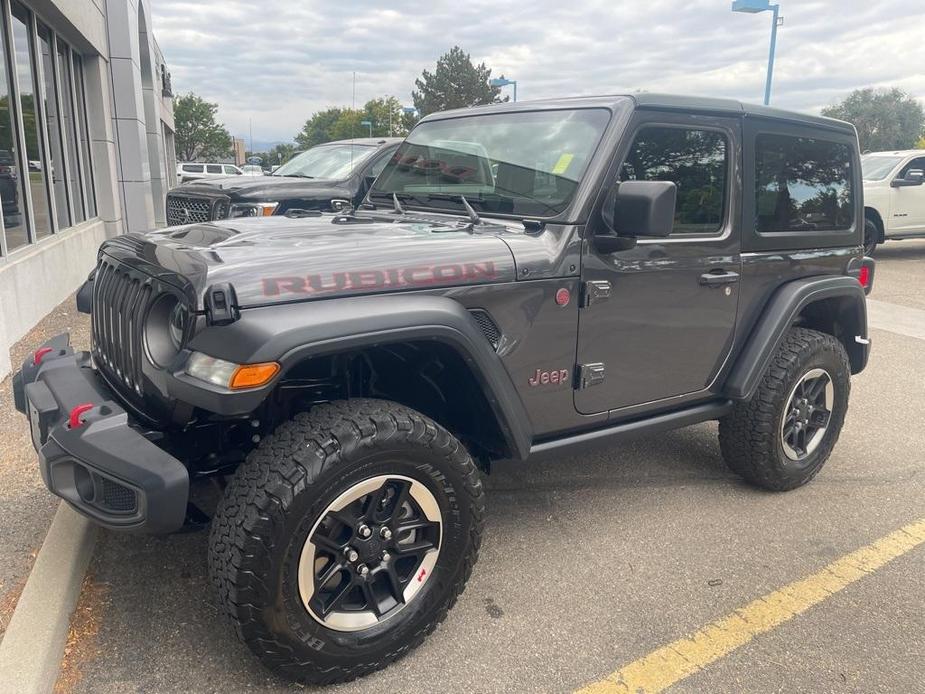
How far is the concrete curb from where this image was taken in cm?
223

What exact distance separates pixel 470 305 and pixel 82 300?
1.76 m

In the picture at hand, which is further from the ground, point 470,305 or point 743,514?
point 470,305

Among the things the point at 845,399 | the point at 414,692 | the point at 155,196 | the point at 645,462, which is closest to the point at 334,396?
the point at 414,692

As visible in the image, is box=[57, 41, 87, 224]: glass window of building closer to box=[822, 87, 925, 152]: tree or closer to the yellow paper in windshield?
the yellow paper in windshield

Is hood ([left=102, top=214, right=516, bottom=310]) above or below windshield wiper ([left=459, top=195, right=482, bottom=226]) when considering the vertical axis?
below

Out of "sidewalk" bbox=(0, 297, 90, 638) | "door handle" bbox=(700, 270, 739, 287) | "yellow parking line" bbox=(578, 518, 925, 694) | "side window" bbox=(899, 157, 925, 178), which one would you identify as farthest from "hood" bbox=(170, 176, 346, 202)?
"side window" bbox=(899, 157, 925, 178)

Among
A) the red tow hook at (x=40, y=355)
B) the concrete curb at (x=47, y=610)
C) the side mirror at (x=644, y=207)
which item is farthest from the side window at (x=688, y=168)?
the concrete curb at (x=47, y=610)

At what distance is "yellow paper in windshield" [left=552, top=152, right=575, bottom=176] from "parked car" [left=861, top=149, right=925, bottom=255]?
11.5m

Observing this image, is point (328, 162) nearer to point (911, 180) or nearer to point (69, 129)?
point (69, 129)

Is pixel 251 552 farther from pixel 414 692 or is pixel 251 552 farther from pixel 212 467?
pixel 414 692

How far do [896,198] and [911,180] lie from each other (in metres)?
0.39

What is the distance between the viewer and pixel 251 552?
6.97 feet

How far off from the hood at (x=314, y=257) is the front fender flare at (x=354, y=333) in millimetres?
52

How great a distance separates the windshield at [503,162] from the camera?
3.00m
